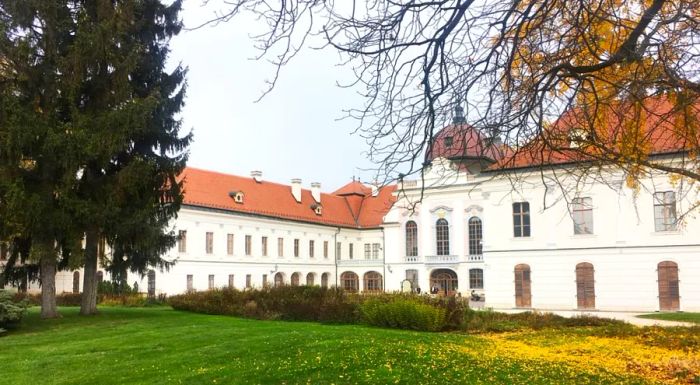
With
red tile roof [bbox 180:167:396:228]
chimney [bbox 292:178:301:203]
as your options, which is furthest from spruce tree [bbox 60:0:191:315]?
chimney [bbox 292:178:301:203]

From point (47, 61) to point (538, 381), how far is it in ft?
56.7

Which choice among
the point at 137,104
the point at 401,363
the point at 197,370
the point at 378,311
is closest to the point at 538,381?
the point at 401,363

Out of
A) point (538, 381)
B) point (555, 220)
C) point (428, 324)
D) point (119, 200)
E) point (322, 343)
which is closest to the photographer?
point (538, 381)

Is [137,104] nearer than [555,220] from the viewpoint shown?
Yes

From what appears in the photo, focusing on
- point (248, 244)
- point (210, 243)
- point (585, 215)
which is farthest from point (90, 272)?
point (248, 244)

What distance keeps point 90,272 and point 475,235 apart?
1269 inches

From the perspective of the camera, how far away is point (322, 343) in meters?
10.6

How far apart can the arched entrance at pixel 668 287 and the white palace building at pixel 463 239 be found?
50 millimetres

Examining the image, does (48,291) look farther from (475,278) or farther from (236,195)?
(475,278)

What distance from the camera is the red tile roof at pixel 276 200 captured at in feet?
153

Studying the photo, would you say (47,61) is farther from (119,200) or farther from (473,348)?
(473,348)

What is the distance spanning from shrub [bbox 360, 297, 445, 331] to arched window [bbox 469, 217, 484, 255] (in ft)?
97.9

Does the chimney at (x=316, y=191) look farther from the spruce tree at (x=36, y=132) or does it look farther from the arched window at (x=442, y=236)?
the spruce tree at (x=36, y=132)

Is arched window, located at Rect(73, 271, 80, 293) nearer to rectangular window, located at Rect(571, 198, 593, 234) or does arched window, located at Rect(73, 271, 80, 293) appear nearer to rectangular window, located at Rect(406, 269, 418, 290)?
rectangular window, located at Rect(406, 269, 418, 290)
